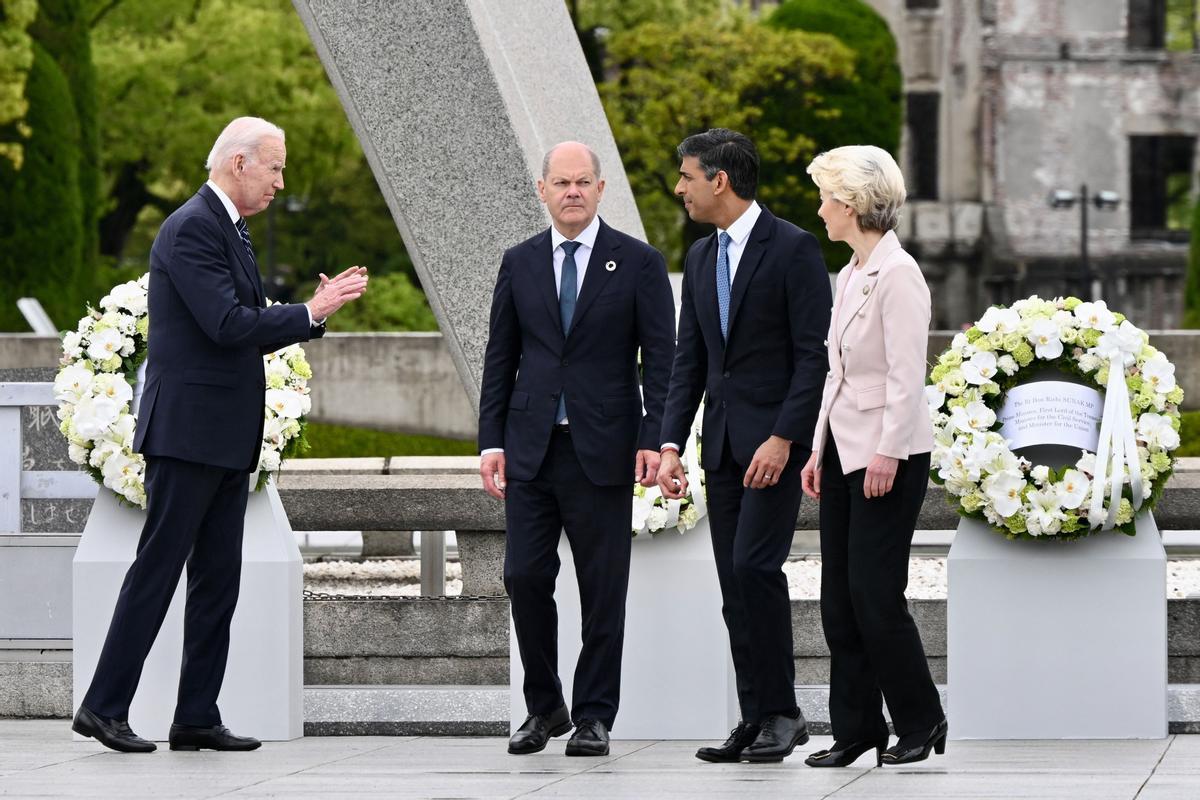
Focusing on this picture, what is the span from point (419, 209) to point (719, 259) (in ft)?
7.93

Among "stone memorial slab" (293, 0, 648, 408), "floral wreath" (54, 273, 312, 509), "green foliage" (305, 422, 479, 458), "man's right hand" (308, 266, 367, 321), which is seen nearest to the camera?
"man's right hand" (308, 266, 367, 321)

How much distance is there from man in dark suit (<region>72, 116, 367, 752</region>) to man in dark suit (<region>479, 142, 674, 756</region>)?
556mm

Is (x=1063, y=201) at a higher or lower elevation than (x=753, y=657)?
higher

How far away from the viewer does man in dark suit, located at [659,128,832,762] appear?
18.2 ft

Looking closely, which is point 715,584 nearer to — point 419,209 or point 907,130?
point 419,209

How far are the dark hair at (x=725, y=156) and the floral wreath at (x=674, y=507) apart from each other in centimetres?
90

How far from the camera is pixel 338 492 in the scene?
749 centimetres

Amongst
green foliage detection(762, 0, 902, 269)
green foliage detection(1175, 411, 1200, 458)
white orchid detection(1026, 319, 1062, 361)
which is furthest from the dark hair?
green foliage detection(762, 0, 902, 269)

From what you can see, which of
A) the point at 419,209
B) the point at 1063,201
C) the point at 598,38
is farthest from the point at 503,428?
the point at 1063,201

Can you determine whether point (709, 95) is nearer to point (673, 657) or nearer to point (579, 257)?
point (673, 657)

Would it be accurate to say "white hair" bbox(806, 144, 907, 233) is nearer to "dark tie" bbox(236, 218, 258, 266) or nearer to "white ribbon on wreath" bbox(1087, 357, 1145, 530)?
"white ribbon on wreath" bbox(1087, 357, 1145, 530)

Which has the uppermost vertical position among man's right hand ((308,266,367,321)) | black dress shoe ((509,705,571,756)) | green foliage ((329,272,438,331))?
green foliage ((329,272,438,331))

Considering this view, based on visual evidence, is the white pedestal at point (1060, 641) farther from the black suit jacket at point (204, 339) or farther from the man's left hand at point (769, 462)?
the black suit jacket at point (204, 339)

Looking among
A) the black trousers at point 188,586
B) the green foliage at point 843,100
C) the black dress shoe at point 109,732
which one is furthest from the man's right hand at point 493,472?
the green foliage at point 843,100
